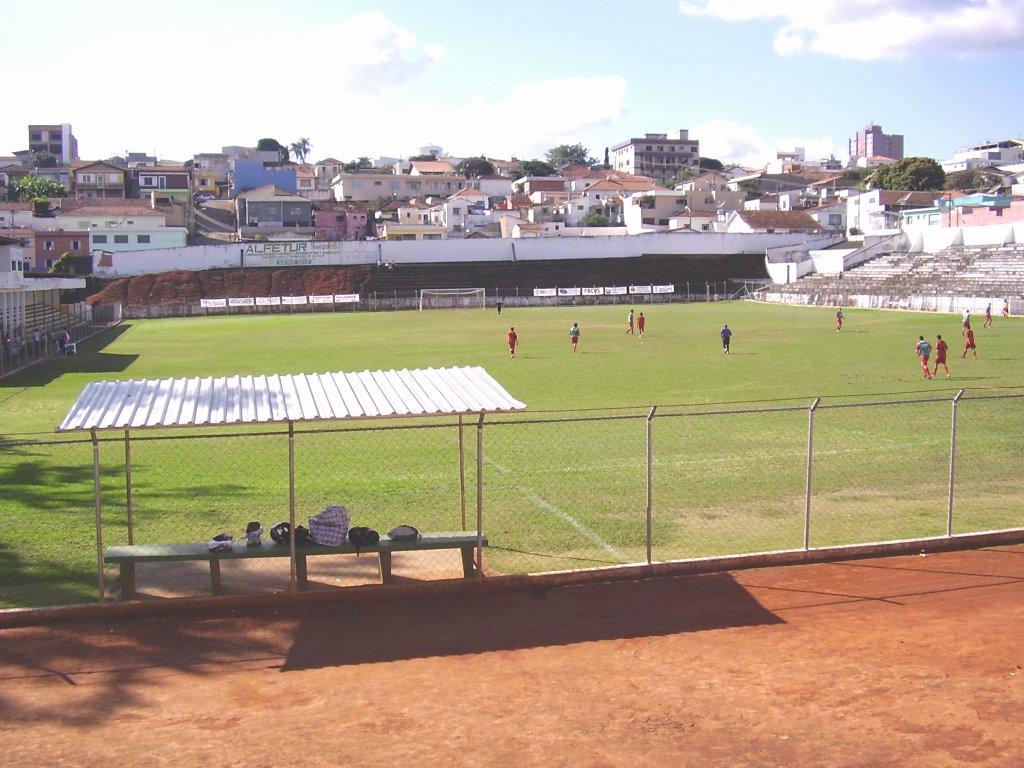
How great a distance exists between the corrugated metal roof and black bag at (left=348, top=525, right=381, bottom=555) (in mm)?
1387

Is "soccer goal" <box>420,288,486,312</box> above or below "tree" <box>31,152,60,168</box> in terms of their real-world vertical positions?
below

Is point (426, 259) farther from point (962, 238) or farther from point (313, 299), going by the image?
point (962, 238)

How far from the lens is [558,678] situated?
25.8ft

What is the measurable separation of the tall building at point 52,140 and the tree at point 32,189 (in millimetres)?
41985

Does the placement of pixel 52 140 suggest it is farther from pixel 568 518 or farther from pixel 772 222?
pixel 568 518

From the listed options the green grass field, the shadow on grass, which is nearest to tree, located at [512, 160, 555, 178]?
the shadow on grass

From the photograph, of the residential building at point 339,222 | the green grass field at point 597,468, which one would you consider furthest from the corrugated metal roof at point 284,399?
the residential building at point 339,222

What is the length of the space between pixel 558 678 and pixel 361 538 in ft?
10.4

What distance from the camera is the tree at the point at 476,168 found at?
6821 inches

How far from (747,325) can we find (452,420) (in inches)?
1293

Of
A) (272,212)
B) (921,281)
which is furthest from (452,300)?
(272,212)

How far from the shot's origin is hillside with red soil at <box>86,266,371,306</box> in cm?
8012

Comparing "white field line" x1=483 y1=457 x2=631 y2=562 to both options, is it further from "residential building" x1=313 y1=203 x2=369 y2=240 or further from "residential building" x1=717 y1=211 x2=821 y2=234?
"residential building" x1=313 y1=203 x2=369 y2=240

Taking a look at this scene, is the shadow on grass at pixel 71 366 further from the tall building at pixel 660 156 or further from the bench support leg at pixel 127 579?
the tall building at pixel 660 156
